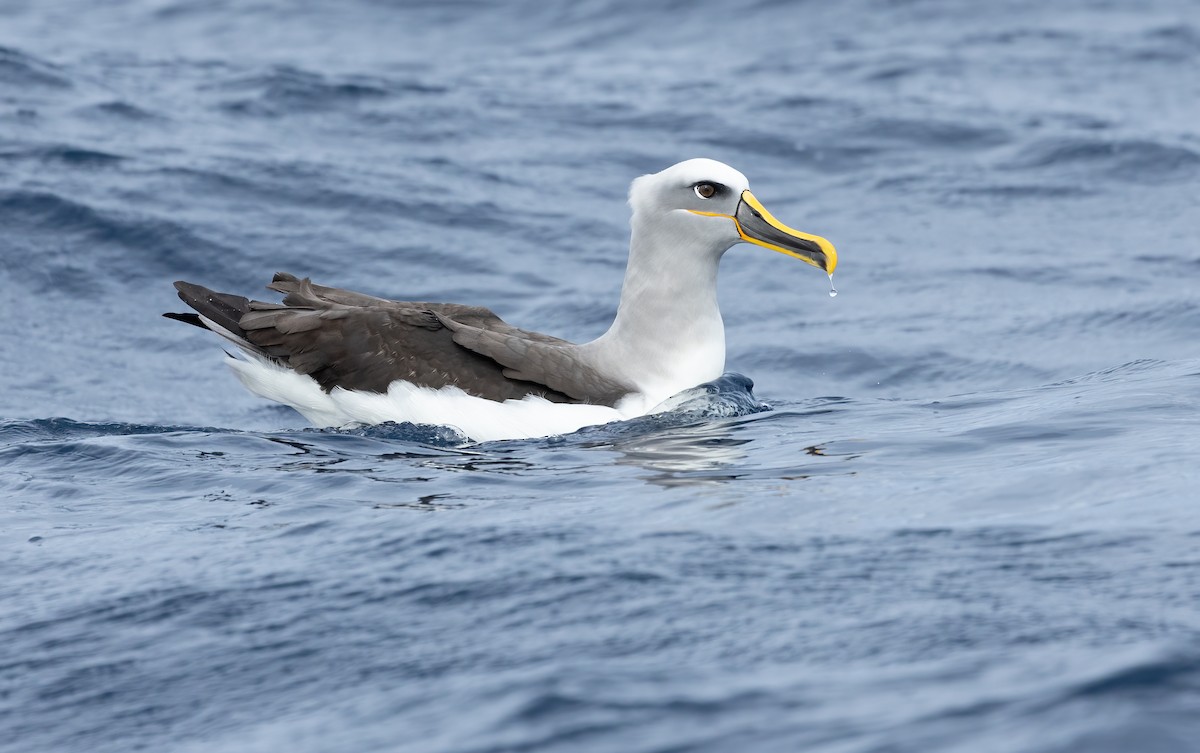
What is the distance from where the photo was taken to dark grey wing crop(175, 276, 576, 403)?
8.98 metres

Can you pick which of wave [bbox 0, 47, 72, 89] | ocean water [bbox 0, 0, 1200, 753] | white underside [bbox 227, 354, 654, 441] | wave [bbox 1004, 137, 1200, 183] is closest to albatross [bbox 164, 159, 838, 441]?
white underside [bbox 227, 354, 654, 441]

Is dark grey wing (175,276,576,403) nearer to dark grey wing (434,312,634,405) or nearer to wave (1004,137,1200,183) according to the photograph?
dark grey wing (434,312,634,405)

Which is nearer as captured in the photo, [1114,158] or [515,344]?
[515,344]

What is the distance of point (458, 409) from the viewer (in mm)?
8953

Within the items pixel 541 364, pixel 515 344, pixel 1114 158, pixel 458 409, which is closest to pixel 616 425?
pixel 541 364

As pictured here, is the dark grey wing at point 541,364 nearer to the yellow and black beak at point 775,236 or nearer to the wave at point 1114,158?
the yellow and black beak at point 775,236

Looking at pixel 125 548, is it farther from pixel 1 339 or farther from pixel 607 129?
pixel 607 129

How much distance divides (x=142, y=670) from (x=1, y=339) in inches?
315

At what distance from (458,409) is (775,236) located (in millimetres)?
2040

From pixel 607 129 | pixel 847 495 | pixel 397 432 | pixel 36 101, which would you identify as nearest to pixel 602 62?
pixel 607 129

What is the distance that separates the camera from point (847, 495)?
24.0 feet

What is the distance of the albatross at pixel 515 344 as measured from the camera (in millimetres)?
8961

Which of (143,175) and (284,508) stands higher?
(143,175)

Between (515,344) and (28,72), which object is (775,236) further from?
(28,72)
